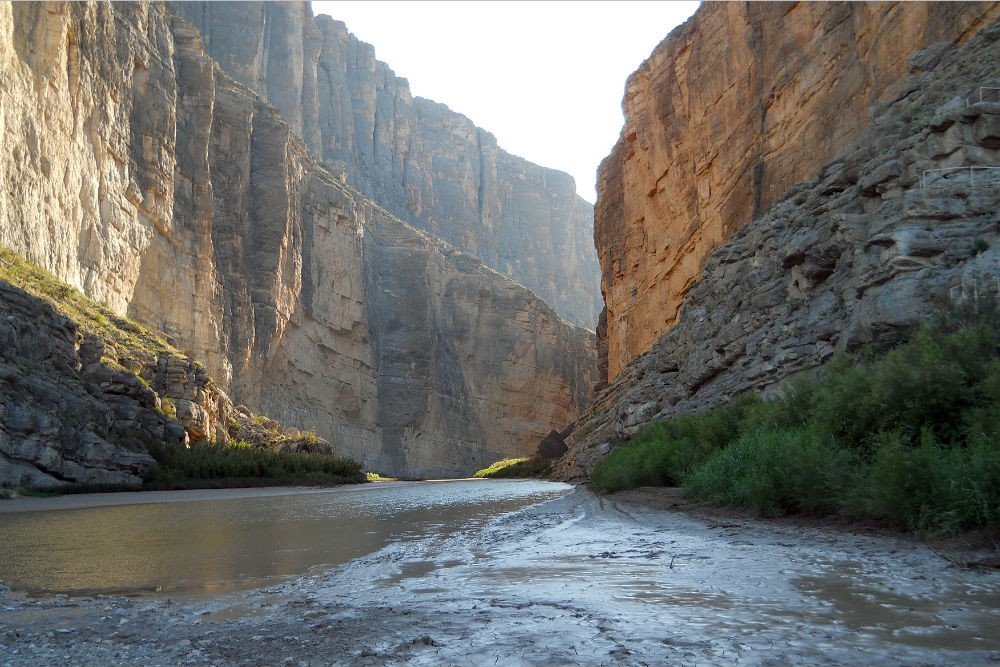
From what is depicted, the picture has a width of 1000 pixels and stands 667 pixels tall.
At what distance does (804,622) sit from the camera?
330 cm

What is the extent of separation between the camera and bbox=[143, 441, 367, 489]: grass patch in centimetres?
2269

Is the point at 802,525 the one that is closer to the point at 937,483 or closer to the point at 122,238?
the point at 937,483

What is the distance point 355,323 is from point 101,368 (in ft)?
139

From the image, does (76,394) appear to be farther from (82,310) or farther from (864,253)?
(864,253)

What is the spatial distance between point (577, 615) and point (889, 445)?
3961 mm

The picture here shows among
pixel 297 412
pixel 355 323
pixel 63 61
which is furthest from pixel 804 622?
pixel 355 323

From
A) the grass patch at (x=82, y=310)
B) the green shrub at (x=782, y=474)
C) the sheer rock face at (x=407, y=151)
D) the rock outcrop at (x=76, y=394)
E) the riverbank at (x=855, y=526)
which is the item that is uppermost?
the sheer rock face at (x=407, y=151)

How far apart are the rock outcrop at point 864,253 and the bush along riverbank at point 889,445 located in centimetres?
150

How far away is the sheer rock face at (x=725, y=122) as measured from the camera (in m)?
21.8

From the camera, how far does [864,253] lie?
39.2 ft

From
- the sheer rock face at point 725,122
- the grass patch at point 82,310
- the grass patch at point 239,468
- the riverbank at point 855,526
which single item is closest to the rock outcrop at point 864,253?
the sheer rock face at point 725,122

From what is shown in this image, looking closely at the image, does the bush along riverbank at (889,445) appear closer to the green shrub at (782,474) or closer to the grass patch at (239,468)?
the green shrub at (782,474)

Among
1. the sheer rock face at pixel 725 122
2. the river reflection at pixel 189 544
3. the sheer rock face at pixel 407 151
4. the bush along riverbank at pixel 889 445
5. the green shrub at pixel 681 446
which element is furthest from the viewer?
the sheer rock face at pixel 407 151

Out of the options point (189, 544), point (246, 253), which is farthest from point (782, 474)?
point (246, 253)
